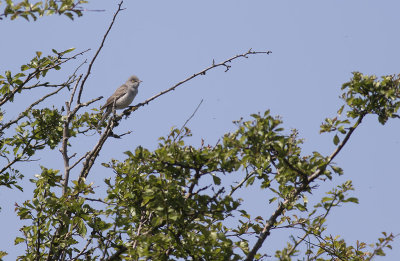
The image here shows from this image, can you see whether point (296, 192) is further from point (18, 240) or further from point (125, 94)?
point (125, 94)

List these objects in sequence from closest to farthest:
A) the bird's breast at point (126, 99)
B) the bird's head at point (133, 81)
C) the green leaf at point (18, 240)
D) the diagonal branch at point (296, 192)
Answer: the diagonal branch at point (296, 192) < the green leaf at point (18, 240) < the bird's breast at point (126, 99) < the bird's head at point (133, 81)

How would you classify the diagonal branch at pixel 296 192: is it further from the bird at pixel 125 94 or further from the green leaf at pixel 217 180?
the bird at pixel 125 94

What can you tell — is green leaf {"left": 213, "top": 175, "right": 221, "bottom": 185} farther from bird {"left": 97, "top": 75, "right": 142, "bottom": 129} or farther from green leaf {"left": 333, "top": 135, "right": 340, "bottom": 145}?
bird {"left": 97, "top": 75, "right": 142, "bottom": 129}

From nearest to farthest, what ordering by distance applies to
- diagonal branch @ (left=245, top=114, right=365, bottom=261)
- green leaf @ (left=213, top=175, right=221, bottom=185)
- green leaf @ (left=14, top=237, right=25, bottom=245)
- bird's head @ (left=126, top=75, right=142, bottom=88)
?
diagonal branch @ (left=245, top=114, right=365, bottom=261) < green leaf @ (left=213, top=175, right=221, bottom=185) < green leaf @ (left=14, top=237, right=25, bottom=245) < bird's head @ (left=126, top=75, right=142, bottom=88)

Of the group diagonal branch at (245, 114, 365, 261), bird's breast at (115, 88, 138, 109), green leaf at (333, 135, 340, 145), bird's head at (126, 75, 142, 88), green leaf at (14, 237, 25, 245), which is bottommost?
diagonal branch at (245, 114, 365, 261)

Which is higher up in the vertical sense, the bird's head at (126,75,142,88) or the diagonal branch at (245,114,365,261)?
the bird's head at (126,75,142,88)

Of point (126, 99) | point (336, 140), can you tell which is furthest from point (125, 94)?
point (336, 140)

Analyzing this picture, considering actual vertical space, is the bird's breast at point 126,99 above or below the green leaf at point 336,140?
above

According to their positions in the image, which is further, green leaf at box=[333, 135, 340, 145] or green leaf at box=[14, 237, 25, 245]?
green leaf at box=[14, 237, 25, 245]

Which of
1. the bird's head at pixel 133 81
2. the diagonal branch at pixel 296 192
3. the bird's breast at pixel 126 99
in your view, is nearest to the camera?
the diagonal branch at pixel 296 192

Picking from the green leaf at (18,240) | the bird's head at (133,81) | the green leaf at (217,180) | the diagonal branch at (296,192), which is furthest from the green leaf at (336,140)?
the bird's head at (133,81)

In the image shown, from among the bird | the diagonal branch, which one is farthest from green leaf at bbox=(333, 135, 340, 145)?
the bird

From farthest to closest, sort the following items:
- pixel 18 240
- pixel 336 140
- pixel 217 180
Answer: pixel 18 240
pixel 217 180
pixel 336 140

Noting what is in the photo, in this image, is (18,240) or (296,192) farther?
(18,240)
